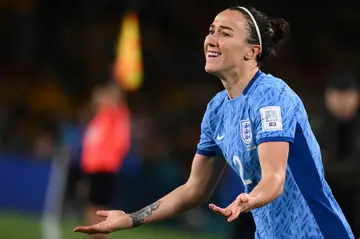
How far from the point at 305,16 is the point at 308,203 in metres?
13.0

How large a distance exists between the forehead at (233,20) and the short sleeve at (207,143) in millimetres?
510

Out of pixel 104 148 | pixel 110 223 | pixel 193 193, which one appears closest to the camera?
pixel 110 223

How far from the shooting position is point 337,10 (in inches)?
676

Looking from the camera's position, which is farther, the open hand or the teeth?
the teeth

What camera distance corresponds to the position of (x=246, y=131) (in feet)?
14.2

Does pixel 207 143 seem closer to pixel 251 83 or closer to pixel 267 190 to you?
pixel 251 83

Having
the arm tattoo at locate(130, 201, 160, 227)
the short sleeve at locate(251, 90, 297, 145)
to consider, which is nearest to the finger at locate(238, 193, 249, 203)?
the short sleeve at locate(251, 90, 297, 145)

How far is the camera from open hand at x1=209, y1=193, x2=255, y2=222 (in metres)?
3.74

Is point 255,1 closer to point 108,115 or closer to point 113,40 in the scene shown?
point 113,40

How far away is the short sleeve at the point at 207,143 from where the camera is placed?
477 cm

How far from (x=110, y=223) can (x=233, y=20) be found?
1.12 metres

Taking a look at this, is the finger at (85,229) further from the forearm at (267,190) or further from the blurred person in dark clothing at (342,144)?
the blurred person in dark clothing at (342,144)

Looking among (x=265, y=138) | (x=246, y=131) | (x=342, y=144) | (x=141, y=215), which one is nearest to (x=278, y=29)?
(x=246, y=131)

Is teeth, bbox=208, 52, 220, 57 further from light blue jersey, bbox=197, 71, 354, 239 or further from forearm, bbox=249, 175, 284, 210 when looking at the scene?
forearm, bbox=249, 175, 284, 210
